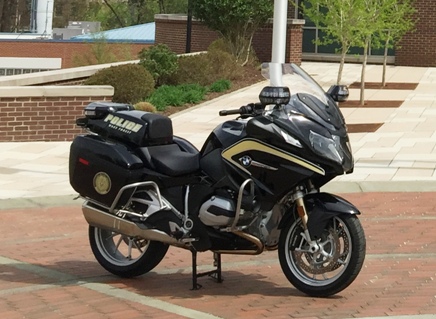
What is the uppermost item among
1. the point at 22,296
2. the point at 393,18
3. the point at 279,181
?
the point at 393,18

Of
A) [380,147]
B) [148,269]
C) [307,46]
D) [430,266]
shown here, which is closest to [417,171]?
[380,147]

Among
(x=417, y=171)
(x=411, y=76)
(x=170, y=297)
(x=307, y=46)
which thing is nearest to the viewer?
(x=170, y=297)

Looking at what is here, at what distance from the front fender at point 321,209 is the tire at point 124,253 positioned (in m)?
1.30

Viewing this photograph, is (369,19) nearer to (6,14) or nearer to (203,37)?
(203,37)

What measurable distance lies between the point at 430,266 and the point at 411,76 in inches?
894

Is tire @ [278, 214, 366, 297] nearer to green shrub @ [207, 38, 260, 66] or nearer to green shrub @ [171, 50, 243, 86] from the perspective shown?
green shrub @ [171, 50, 243, 86]

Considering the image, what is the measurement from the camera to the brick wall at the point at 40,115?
56.4 ft

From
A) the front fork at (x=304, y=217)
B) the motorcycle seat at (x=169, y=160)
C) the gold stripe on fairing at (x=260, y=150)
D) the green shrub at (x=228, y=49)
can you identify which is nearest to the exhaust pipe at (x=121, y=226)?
the motorcycle seat at (x=169, y=160)

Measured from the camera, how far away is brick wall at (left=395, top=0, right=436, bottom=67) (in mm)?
34438

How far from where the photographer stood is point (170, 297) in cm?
816

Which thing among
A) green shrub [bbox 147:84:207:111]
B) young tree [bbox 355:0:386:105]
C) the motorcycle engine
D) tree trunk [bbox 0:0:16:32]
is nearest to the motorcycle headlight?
the motorcycle engine

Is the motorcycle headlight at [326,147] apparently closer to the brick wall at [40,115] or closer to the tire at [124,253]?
the tire at [124,253]

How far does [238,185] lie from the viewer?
26.2 feet

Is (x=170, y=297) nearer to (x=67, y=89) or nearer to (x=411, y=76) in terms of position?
(x=67, y=89)
